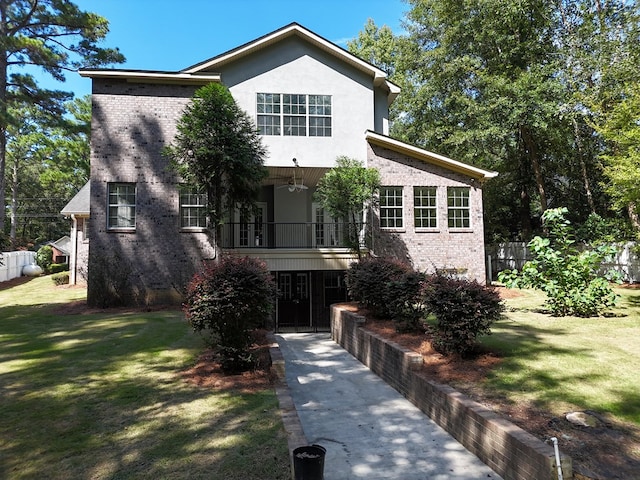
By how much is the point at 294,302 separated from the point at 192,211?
17.6 ft

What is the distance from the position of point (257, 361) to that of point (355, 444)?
2.60 m

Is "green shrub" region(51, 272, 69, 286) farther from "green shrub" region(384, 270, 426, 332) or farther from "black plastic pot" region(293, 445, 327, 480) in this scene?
"black plastic pot" region(293, 445, 327, 480)

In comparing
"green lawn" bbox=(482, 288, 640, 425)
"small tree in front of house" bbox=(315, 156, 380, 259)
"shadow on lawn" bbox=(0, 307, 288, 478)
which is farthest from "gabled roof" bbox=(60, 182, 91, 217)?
"green lawn" bbox=(482, 288, 640, 425)

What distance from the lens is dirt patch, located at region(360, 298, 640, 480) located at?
394cm

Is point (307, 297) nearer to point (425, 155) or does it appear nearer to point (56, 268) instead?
point (425, 155)

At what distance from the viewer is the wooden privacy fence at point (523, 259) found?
61.6 feet

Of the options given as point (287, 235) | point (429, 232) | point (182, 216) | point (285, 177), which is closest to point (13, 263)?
point (182, 216)

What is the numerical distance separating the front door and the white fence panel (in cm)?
1904

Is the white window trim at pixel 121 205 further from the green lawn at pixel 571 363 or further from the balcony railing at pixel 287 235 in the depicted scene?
the green lawn at pixel 571 363

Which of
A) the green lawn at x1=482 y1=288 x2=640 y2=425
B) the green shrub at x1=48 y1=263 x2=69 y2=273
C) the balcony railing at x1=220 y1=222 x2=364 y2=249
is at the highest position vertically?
the balcony railing at x1=220 y1=222 x2=364 y2=249

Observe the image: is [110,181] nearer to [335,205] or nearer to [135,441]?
[335,205]

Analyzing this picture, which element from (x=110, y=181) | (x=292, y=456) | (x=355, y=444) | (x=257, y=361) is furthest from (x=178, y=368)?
(x=110, y=181)

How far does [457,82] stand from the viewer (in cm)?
2470

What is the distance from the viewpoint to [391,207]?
17.2 m
